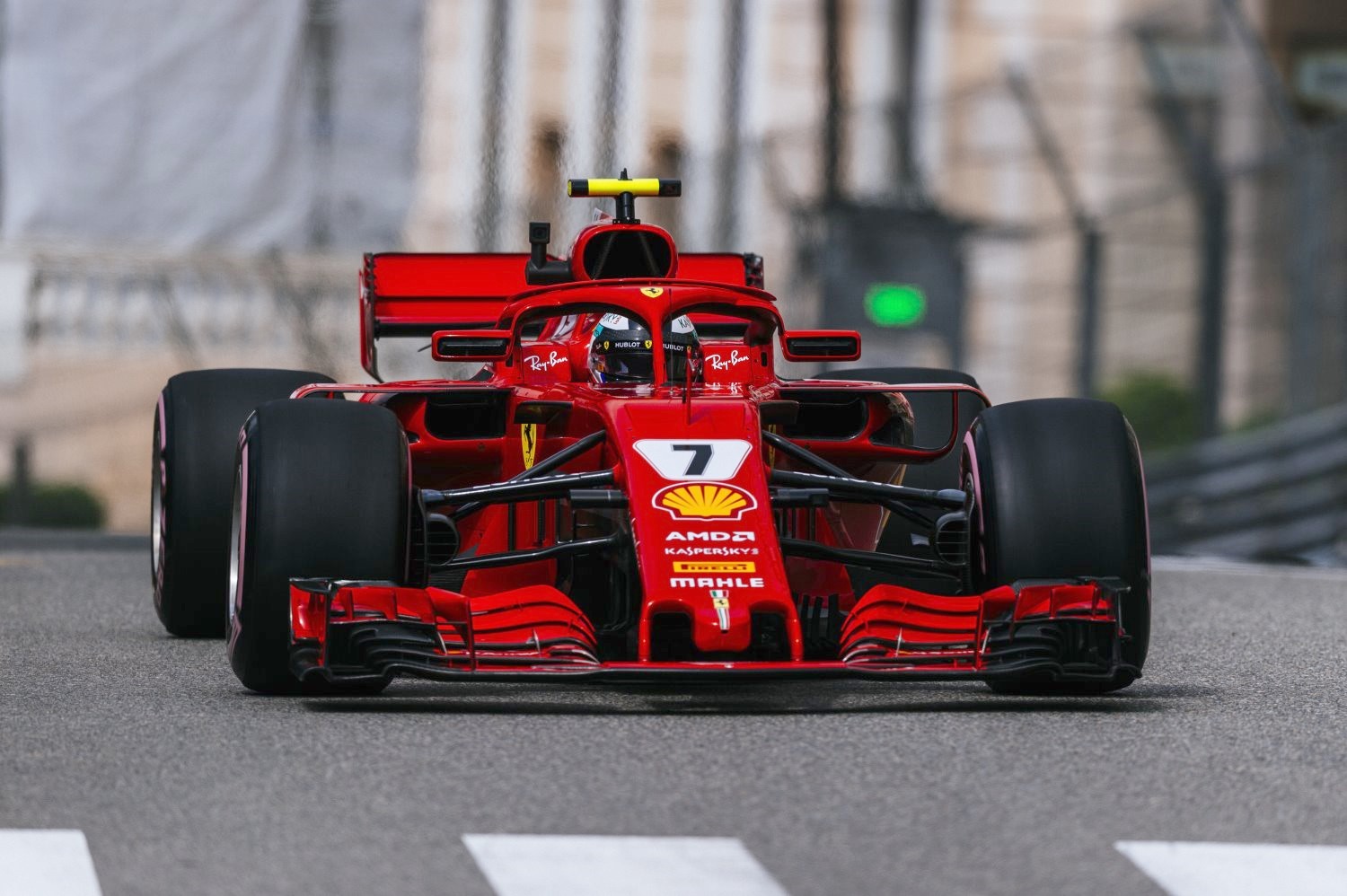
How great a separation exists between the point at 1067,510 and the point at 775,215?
10.0 m

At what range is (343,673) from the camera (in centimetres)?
669

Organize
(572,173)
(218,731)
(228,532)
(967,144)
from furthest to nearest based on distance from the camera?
1. (572,173)
2. (967,144)
3. (228,532)
4. (218,731)

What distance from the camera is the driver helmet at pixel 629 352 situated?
26.1 feet

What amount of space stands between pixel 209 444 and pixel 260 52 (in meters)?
10.1

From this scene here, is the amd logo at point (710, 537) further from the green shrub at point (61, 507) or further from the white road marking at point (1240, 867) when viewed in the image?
the green shrub at point (61, 507)

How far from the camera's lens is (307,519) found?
6.88m

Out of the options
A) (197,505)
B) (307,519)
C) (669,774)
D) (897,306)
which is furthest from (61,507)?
(669,774)

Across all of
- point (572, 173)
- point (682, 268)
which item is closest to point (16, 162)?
point (572, 173)

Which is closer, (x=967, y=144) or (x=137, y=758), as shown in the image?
(x=137, y=758)

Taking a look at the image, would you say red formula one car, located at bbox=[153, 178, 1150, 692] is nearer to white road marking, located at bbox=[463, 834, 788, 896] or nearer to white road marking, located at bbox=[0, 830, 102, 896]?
white road marking, located at bbox=[463, 834, 788, 896]

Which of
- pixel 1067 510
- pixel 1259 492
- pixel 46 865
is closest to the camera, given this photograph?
pixel 46 865

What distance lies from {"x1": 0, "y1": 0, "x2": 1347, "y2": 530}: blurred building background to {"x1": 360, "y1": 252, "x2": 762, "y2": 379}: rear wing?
6.10 metres

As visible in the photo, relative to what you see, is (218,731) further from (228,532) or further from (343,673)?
(228,532)

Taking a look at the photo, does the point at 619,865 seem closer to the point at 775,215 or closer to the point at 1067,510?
the point at 1067,510
